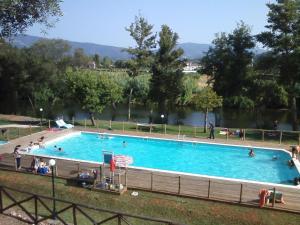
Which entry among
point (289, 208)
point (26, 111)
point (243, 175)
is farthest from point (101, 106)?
point (26, 111)

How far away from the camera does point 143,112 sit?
63344mm

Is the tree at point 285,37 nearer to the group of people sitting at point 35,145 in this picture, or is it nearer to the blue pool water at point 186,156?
the blue pool water at point 186,156

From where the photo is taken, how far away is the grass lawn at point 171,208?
17.0m

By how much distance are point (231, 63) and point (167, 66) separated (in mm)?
9397

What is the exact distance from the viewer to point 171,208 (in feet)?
59.0

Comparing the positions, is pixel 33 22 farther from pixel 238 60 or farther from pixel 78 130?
pixel 238 60

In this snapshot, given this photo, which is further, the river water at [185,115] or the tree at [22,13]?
the river water at [185,115]

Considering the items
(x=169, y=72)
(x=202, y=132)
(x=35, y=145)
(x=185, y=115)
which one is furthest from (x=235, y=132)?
(x=185, y=115)

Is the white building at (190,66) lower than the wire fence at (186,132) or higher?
higher

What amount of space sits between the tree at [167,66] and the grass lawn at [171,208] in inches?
1035

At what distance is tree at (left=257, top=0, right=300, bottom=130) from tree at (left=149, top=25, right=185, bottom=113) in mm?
10863

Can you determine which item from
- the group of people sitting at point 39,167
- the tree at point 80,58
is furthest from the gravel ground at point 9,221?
the tree at point 80,58

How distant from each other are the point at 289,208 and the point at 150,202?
6.45 meters

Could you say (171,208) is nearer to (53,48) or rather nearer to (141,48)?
(141,48)
